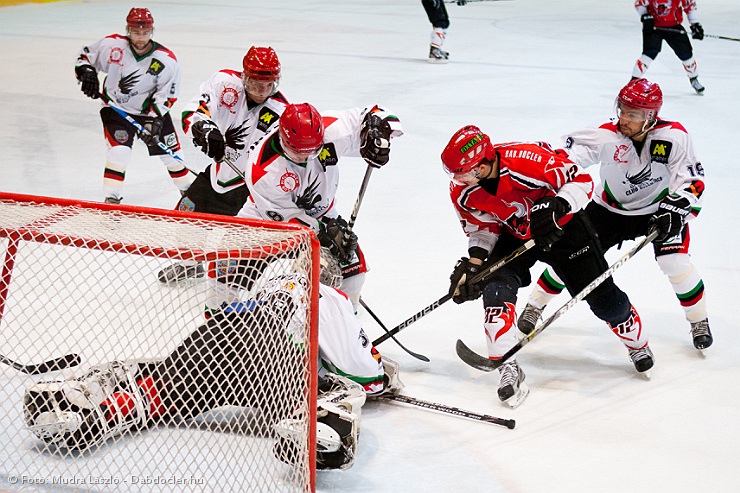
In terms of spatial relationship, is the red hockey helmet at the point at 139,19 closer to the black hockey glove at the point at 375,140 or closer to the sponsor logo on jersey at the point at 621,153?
the black hockey glove at the point at 375,140

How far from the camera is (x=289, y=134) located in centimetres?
303

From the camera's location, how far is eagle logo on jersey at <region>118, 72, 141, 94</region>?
15.6 feet

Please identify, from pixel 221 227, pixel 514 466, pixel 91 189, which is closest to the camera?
pixel 221 227

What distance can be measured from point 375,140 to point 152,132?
6.22ft

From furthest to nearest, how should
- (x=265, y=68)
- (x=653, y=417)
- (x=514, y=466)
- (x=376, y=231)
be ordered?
(x=376, y=231), (x=265, y=68), (x=653, y=417), (x=514, y=466)

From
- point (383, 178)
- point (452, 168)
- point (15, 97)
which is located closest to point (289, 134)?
point (452, 168)

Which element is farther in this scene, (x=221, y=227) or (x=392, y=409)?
(x=392, y=409)

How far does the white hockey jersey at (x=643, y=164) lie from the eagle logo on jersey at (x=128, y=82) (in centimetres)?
238

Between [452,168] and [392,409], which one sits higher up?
[452,168]

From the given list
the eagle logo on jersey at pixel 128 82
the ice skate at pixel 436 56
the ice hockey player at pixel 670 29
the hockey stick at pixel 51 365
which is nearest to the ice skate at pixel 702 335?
the hockey stick at pixel 51 365

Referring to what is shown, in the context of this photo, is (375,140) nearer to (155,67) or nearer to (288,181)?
Result: (288,181)

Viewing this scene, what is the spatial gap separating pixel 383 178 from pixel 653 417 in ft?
9.13

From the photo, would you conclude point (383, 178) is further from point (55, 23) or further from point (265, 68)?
point (55, 23)

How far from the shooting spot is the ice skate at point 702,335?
3.37m
